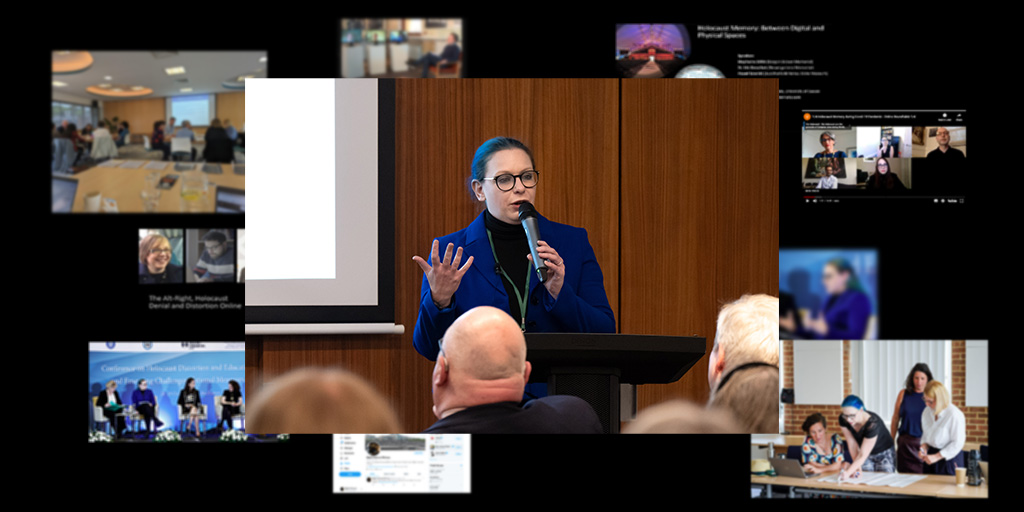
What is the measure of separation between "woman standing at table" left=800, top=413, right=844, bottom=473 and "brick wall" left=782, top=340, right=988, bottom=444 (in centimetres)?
3

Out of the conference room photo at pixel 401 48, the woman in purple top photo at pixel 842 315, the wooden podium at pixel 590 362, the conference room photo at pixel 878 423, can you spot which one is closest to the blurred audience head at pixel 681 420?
the wooden podium at pixel 590 362

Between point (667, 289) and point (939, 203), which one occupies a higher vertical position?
point (939, 203)

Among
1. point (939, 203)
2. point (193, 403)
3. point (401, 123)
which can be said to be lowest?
point (193, 403)

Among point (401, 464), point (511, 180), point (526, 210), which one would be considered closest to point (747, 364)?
point (526, 210)

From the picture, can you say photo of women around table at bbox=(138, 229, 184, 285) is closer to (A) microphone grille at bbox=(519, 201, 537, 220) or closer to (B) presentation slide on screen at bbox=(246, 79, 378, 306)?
(B) presentation slide on screen at bbox=(246, 79, 378, 306)

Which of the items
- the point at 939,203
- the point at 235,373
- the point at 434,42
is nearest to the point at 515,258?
the point at 434,42

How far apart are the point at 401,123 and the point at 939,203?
99.5 inches

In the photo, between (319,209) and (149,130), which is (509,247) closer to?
(319,209)

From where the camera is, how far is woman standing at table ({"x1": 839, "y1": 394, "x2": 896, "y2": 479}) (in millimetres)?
4668

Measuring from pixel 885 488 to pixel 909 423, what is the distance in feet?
1.11

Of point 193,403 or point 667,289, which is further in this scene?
point 193,403

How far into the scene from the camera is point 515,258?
4.13 metres

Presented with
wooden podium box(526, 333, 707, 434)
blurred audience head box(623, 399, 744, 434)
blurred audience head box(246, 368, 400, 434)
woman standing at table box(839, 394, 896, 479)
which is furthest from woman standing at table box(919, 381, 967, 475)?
blurred audience head box(246, 368, 400, 434)

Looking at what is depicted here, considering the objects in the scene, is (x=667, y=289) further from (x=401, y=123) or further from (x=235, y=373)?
(x=235, y=373)
